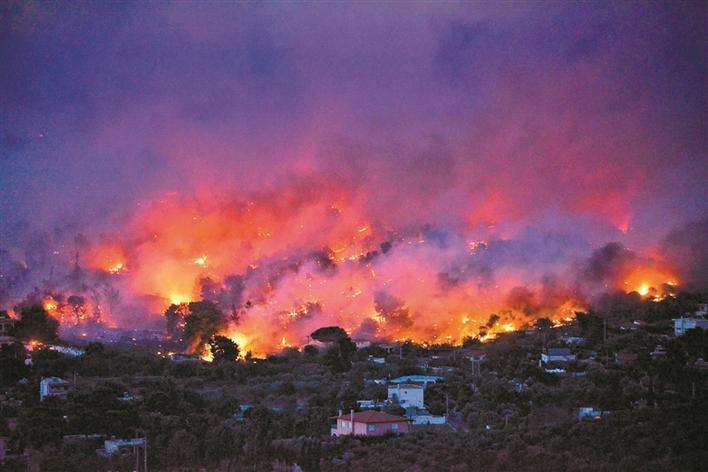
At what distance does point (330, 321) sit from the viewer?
99.7ft

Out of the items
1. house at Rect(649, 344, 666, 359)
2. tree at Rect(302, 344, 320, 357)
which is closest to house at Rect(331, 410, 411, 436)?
house at Rect(649, 344, 666, 359)

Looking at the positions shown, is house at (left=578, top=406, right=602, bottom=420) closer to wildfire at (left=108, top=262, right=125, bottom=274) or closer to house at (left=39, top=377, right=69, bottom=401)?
house at (left=39, top=377, right=69, bottom=401)

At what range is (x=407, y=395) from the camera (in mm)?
22219

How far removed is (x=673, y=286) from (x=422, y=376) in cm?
901

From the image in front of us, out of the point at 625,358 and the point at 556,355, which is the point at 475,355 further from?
the point at 625,358

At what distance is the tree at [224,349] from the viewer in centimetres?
2792

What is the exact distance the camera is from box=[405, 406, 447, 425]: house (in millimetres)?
20594

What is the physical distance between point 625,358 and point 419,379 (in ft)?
13.8

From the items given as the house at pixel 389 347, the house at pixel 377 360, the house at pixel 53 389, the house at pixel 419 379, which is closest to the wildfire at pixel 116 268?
the house at pixel 389 347

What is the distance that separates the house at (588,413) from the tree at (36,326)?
518 inches

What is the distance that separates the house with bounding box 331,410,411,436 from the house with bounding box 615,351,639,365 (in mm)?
5658

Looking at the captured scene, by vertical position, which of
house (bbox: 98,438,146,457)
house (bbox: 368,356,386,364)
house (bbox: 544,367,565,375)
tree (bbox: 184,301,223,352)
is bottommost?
house (bbox: 98,438,146,457)

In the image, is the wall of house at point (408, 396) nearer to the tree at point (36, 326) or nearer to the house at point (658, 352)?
the house at point (658, 352)

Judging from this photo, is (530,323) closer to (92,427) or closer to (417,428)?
(417,428)
